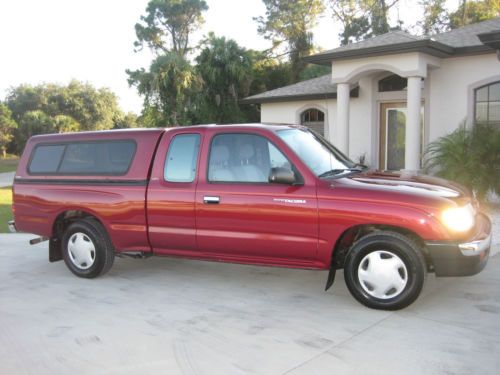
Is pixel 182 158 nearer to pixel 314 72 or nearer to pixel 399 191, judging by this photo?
pixel 399 191

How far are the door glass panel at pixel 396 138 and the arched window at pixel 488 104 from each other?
7.58ft

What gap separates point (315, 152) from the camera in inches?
235

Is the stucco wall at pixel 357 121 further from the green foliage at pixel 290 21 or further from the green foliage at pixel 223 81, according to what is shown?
the green foliage at pixel 290 21

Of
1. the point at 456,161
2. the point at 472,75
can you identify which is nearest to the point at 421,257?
the point at 456,161

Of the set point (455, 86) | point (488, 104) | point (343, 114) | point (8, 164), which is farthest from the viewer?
point (8, 164)

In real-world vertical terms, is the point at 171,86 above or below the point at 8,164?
above

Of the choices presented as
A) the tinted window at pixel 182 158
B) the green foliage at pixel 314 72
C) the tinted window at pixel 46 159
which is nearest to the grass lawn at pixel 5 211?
the tinted window at pixel 46 159

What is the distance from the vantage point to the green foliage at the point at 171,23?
48375 millimetres

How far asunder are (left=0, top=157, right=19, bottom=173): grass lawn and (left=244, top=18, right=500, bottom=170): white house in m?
31.5

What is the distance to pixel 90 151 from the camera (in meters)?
6.89

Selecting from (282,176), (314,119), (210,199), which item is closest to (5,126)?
(314,119)

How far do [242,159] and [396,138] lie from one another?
11.2m

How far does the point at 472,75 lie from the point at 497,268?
840cm

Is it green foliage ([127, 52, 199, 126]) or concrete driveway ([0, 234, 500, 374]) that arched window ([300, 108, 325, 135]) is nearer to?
green foliage ([127, 52, 199, 126])
